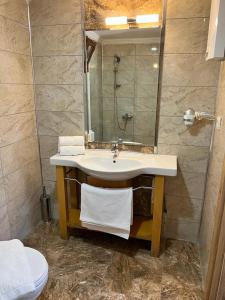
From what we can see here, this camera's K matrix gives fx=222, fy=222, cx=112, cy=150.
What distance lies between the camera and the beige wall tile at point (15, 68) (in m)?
1.74

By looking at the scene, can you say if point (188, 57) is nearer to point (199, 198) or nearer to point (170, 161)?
point (170, 161)

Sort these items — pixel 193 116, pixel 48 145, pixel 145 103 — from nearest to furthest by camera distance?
pixel 193 116
pixel 145 103
pixel 48 145

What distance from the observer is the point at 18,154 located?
1.99 m

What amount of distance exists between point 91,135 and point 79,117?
0.20 meters

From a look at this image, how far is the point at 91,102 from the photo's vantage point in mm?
2080

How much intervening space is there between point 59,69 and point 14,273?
5.31 feet

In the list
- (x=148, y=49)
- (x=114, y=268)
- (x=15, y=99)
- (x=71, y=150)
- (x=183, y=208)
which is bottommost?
(x=114, y=268)

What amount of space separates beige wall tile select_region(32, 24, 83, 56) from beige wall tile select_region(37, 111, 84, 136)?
54cm

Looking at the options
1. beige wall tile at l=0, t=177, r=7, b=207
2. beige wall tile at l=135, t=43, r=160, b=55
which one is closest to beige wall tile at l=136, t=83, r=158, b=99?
beige wall tile at l=135, t=43, r=160, b=55

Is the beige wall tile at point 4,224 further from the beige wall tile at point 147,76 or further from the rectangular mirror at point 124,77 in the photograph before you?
the beige wall tile at point 147,76

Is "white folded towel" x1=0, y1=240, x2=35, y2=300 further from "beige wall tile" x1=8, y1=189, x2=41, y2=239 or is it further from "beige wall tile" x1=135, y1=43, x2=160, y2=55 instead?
"beige wall tile" x1=135, y1=43, x2=160, y2=55

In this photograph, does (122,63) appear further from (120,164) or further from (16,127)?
(16,127)

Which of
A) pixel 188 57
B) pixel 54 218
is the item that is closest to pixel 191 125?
pixel 188 57

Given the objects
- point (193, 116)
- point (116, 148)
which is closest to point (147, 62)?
point (193, 116)
